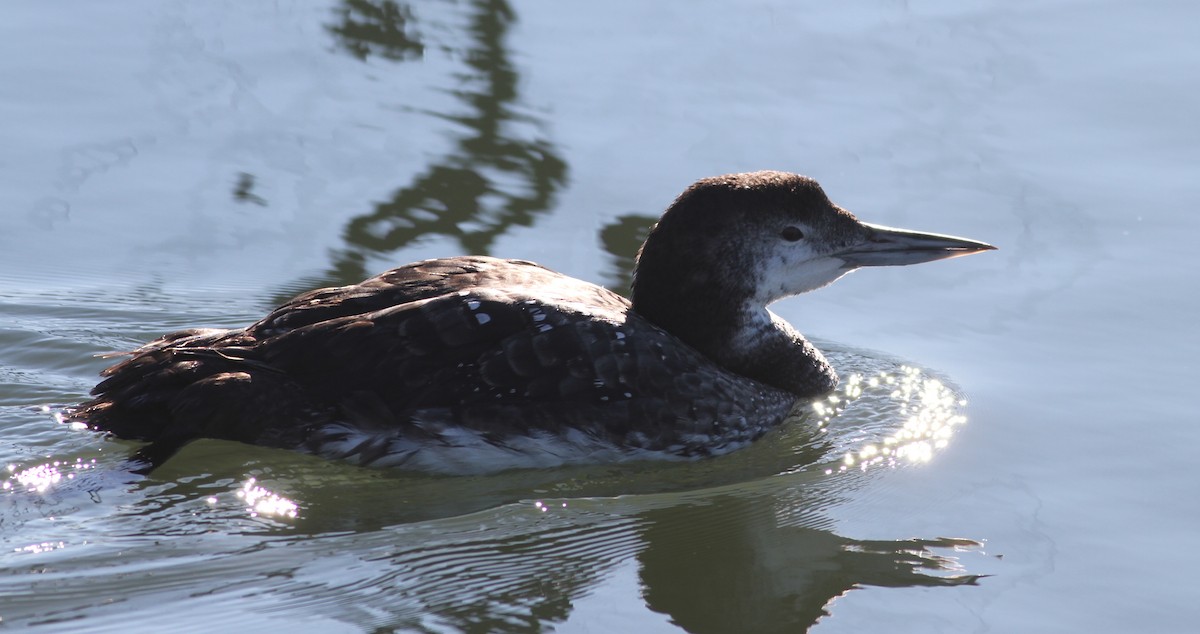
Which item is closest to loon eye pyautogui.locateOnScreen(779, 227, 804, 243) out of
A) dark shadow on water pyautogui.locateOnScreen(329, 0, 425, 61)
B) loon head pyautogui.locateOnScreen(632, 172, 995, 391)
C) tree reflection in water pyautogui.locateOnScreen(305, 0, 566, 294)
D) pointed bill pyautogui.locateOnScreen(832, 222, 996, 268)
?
loon head pyautogui.locateOnScreen(632, 172, 995, 391)

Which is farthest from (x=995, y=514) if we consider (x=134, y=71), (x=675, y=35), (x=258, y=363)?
(x=134, y=71)

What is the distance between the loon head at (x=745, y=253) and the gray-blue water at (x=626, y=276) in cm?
45

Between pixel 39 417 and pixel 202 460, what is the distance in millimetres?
668

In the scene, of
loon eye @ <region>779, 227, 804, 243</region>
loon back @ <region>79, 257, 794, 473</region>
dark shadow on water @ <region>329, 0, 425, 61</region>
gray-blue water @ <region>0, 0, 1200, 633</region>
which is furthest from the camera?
dark shadow on water @ <region>329, 0, 425, 61</region>

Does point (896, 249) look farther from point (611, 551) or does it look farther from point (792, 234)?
point (611, 551)

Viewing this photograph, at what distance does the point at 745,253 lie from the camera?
6156mm

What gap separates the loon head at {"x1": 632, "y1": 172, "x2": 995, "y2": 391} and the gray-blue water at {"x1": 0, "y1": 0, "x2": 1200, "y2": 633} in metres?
0.45

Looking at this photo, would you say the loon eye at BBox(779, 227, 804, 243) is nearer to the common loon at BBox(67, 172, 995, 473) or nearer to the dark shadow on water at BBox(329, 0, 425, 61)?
the common loon at BBox(67, 172, 995, 473)

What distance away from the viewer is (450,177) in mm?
7969

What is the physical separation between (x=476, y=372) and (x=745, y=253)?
119 cm

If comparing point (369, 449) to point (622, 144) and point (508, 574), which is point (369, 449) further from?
point (622, 144)

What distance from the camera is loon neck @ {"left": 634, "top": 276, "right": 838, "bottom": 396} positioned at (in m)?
6.17

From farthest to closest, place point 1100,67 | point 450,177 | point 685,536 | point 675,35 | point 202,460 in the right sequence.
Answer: point 675,35 < point 1100,67 < point 450,177 < point 202,460 < point 685,536

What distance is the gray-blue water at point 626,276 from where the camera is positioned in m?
4.93
